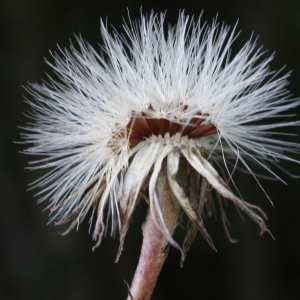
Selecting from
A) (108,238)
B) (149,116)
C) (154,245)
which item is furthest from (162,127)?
(108,238)

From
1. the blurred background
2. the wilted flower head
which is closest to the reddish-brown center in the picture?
the wilted flower head

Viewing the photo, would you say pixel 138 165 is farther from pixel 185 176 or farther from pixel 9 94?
pixel 9 94

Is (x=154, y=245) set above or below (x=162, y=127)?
below

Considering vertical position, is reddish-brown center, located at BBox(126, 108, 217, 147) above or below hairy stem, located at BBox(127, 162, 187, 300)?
above

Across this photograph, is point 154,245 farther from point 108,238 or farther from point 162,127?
point 108,238

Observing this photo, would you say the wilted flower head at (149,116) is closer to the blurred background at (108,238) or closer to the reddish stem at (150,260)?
the reddish stem at (150,260)

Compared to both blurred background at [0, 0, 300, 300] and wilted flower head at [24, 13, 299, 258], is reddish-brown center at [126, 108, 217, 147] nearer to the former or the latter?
wilted flower head at [24, 13, 299, 258]

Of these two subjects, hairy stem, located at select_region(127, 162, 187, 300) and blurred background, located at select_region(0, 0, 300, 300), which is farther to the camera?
blurred background, located at select_region(0, 0, 300, 300)
